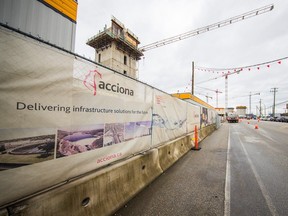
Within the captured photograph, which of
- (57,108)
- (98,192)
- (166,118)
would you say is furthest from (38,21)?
(98,192)

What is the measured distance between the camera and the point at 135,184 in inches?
123

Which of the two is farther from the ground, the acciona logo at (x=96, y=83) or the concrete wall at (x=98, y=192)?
the acciona logo at (x=96, y=83)

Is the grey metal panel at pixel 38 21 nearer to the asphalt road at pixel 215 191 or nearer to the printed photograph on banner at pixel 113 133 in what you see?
the printed photograph on banner at pixel 113 133

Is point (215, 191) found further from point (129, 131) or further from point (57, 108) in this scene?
point (57, 108)

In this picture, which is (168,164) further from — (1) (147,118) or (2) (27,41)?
(2) (27,41)

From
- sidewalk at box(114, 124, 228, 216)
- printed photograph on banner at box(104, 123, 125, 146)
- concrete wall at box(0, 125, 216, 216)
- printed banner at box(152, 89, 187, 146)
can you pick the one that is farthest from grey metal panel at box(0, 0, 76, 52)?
sidewalk at box(114, 124, 228, 216)

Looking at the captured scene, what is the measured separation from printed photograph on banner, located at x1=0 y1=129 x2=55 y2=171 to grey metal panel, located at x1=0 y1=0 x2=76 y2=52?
4742 mm

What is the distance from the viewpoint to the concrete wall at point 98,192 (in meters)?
1.62

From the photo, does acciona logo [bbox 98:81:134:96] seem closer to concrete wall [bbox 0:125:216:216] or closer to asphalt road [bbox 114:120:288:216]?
concrete wall [bbox 0:125:216:216]

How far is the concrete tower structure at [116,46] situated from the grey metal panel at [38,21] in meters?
22.0

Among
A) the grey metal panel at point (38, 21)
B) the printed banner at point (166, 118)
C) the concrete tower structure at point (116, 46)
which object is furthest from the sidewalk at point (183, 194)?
the concrete tower structure at point (116, 46)

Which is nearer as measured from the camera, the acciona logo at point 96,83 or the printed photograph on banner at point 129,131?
the acciona logo at point 96,83

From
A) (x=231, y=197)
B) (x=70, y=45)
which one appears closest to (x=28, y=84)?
(x=231, y=197)

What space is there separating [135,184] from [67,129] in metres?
2.10
